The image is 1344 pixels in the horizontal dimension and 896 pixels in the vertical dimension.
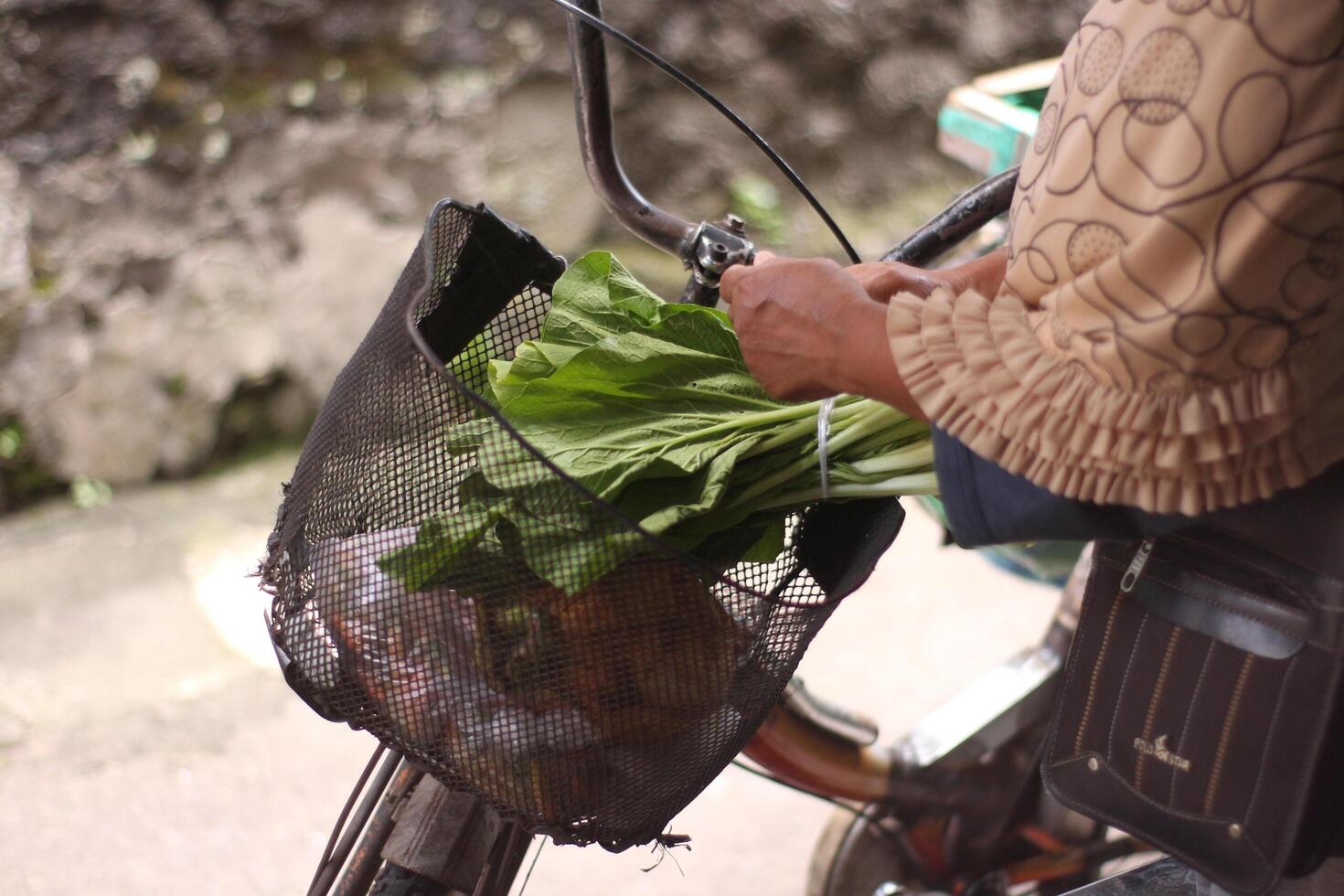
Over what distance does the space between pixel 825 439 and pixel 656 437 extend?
0.47ft

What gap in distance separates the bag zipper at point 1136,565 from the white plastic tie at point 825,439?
26cm

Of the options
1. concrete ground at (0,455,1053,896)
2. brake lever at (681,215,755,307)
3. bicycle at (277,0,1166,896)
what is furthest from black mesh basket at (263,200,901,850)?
concrete ground at (0,455,1053,896)

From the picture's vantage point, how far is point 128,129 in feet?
9.88

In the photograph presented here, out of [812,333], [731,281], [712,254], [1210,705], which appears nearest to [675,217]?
[712,254]

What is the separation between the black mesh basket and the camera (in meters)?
0.86

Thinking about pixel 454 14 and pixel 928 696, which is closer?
pixel 928 696

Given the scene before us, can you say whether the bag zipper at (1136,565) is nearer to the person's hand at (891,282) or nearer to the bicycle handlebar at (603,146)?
the person's hand at (891,282)

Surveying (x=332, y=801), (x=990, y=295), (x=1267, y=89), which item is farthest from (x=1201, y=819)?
(x=332, y=801)

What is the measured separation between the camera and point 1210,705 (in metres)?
0.93

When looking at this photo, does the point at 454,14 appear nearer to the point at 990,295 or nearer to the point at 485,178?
the point at 485,178

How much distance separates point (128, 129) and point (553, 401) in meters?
2.54

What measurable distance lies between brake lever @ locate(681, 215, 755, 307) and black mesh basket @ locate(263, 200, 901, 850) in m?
0.26

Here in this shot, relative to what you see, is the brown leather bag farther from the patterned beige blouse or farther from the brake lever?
the brake lever

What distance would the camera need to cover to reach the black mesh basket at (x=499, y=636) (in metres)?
0.86
